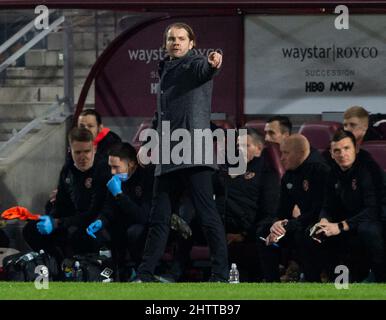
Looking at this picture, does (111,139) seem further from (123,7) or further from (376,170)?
(376,170)

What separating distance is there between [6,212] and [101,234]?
968 millimetres

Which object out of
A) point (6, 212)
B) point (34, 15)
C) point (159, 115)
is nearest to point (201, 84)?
point (159, 115)

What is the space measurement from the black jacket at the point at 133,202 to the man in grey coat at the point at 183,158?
121 centimetres

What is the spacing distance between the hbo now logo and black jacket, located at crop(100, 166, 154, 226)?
196 cm

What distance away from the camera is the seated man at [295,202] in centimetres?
1251

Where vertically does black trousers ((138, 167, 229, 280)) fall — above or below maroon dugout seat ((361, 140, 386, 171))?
below

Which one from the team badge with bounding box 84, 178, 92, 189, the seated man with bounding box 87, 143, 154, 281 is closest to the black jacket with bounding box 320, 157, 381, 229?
the seated man with bounding box 87, 143, 154, 281

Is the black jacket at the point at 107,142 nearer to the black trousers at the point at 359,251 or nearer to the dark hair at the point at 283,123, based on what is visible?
the dark hair at the point at 283,123

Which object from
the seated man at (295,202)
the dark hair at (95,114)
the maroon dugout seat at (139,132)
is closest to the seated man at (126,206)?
the dark hair at (95,114)

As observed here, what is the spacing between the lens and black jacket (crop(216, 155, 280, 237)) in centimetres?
1302

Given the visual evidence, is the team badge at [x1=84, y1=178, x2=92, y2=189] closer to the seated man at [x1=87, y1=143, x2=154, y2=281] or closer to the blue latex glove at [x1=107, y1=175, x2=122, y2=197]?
the seated man at [x1=87, y1=143, x2=154, y2=281]

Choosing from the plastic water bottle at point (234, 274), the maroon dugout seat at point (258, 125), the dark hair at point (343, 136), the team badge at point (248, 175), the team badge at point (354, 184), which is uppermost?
the maroon dugout seat at point (258, 125)

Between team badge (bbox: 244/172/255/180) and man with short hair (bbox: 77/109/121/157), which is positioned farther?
man with short hair (bbox: 77/109/121/157)
